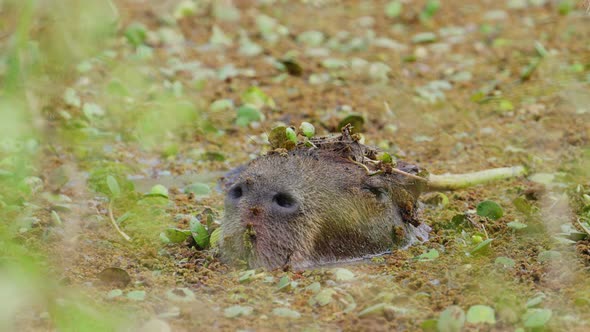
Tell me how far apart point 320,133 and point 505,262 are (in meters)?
2.70

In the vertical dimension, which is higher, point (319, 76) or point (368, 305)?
point (319, 76)

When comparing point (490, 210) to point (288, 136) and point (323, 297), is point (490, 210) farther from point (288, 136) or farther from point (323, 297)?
point (323, 297)

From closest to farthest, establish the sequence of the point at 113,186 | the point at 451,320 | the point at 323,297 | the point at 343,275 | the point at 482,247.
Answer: the point at 451,320 < the point at 323,297 < the point at 343,275 < the point at 482,247 < the point at 113,186

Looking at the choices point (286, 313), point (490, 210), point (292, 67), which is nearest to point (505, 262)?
point (490, 210)

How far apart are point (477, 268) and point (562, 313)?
2.05 ft

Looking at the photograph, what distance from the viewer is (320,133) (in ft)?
23.6

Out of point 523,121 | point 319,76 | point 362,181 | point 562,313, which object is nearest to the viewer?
point 562,313

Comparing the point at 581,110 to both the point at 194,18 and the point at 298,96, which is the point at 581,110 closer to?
the point at 298,96

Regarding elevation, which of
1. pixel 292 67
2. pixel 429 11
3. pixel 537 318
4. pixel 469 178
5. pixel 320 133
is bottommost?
pixel 537 318

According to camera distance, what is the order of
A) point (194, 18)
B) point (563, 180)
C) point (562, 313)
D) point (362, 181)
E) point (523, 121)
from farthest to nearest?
point (194, 18) < point (523, 121) < point (563, 180) < point (362, 181) < point (562, 313)

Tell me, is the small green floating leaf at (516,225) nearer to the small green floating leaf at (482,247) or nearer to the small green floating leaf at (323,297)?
the small green floating leaf at (482,247)

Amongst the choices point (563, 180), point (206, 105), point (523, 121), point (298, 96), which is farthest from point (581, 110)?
Result: point (206, 105)

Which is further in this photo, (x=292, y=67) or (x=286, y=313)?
(x=292, y=67)

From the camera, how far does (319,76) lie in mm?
8672
